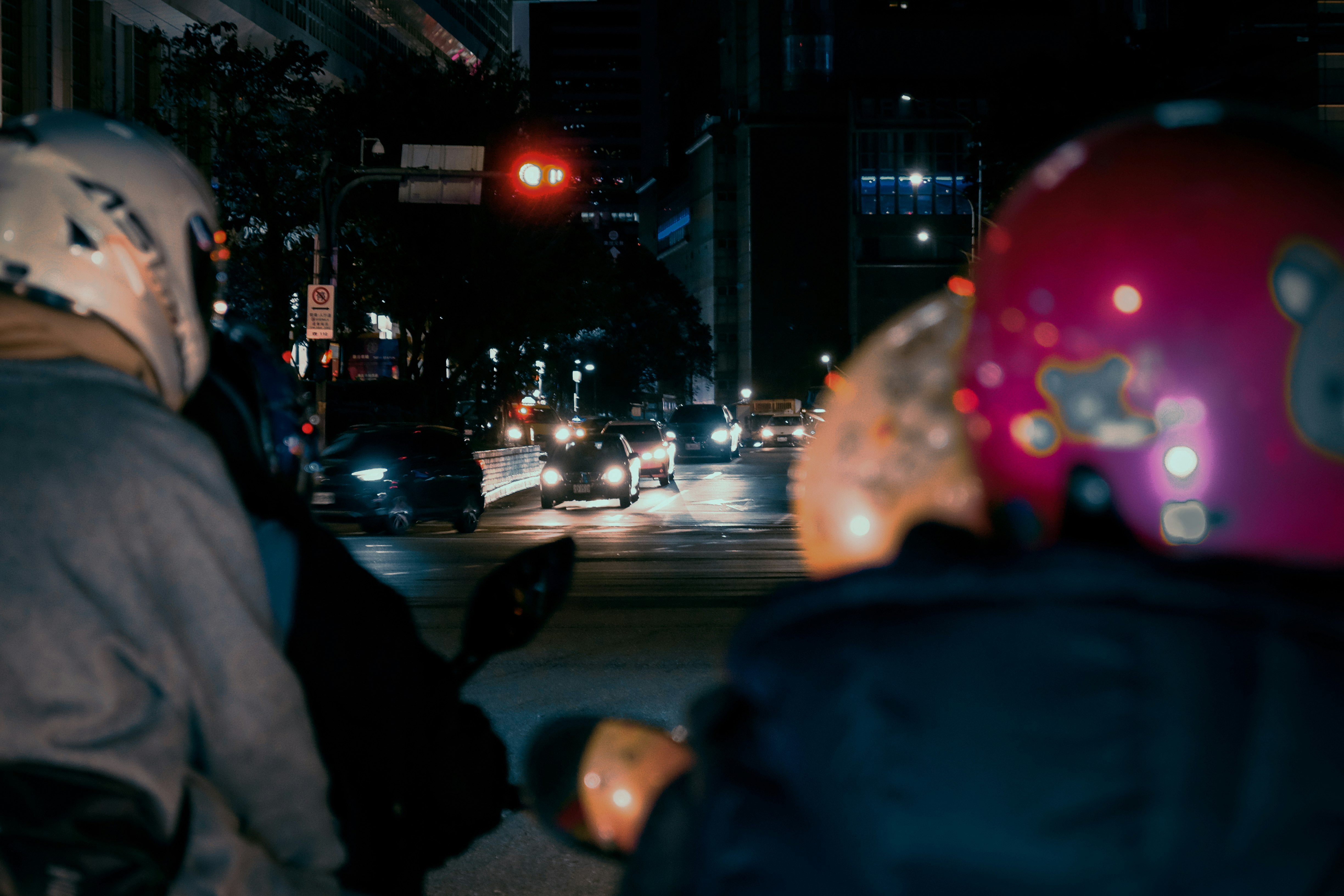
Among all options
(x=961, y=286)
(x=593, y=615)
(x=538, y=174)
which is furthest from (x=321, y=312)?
(x=961, y=286)

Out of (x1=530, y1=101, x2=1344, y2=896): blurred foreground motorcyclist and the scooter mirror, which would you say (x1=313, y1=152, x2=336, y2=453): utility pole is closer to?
the scooter mirror

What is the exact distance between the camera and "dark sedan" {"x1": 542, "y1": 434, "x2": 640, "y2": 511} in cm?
2384

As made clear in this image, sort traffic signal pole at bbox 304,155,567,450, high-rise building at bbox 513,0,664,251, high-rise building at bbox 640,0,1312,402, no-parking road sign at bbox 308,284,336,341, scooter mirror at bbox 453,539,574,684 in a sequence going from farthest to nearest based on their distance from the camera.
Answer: high-rise building at bbox 513,0,664,251 → high-rise building at bbox 640,0,1312,402 → no-parking road sign at bbox 308,284,336,341 → traffic signal pole at bbox 304,155,567,450 → scooter mirror at bbox 453,539,574,684

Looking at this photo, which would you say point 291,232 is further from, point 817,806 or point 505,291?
point 817,806

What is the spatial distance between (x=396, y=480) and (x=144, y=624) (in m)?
16.7

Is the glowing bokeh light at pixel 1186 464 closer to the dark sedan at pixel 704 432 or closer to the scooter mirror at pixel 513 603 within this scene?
the scooter mirror at pixel 513 603

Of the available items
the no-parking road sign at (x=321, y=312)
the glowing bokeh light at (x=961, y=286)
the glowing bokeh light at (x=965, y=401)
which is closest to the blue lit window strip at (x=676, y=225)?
the no-parking road sign at (x=321, y=312)

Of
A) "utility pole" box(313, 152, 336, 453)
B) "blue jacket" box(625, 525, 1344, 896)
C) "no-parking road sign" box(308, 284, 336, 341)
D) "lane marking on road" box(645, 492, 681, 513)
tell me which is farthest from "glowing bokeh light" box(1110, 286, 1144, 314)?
"lane marking on road" box(645, 492, 681, 513)

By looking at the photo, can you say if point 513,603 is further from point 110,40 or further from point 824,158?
point 824,158

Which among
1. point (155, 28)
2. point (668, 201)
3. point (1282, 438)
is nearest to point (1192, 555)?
point (1282, 438)

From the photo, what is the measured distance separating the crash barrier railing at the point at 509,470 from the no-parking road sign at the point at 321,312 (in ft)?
14.9

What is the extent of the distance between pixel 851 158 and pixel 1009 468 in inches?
3527

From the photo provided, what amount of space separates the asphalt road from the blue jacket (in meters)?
1.11

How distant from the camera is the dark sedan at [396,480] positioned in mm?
17375
